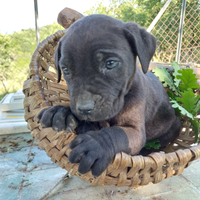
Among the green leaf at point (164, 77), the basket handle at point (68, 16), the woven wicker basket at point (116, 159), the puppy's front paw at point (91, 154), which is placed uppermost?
the basket handle at point (68, 16)

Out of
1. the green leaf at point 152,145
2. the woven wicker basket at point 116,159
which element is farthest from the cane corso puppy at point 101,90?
the green leaf at point 152,145

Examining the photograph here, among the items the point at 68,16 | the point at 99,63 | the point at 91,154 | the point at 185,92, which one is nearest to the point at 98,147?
the point at 91,154

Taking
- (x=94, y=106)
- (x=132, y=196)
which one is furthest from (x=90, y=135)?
(x=132, y=196)

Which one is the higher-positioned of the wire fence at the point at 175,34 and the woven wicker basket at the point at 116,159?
the wire fence at the point at 175,34

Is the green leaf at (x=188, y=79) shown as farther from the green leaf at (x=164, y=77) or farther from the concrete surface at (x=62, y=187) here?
the concrete surface at (x=62, y=187)

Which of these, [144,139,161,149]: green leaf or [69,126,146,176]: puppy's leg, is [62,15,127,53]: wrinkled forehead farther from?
[144,139,161,149]: green leaf

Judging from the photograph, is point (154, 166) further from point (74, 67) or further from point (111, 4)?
point (111, 4)
